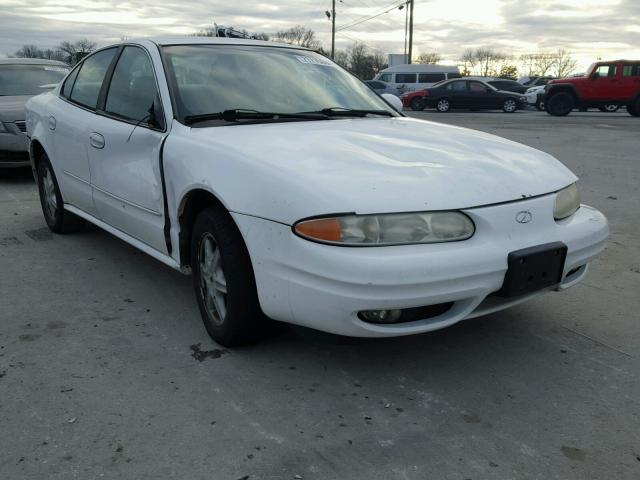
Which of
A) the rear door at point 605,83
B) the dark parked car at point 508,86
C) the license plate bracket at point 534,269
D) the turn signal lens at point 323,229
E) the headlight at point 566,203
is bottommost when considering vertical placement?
the dark parked car at point 508,86

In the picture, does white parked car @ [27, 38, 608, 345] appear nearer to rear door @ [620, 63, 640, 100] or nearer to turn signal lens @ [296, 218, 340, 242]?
turn signal lens @ [296, 218, 340, 242]

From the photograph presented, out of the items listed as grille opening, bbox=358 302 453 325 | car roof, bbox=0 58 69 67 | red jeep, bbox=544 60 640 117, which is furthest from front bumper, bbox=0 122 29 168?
red jeep, bbox=544 60 640 117

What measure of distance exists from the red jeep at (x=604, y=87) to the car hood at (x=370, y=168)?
19.7m

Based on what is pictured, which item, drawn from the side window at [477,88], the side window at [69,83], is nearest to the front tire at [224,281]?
the side window at [69,83]

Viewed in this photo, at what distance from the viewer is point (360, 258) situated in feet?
7.51

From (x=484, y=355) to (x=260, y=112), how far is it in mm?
1716

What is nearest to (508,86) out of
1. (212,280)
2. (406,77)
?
(406,77)

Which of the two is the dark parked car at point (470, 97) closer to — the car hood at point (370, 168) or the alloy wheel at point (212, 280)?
the car hood at point (370, 168)

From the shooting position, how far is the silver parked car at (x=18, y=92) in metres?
7.25

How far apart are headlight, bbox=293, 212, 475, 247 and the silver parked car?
19.9ft

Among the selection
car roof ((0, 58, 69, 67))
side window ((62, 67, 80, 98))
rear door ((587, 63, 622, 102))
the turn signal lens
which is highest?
car roof ((0, 58, 69, 67))

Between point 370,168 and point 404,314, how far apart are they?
0.62 m

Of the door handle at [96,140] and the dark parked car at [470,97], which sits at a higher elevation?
the door handle at [96,140]

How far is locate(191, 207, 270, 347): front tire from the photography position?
271 cm
